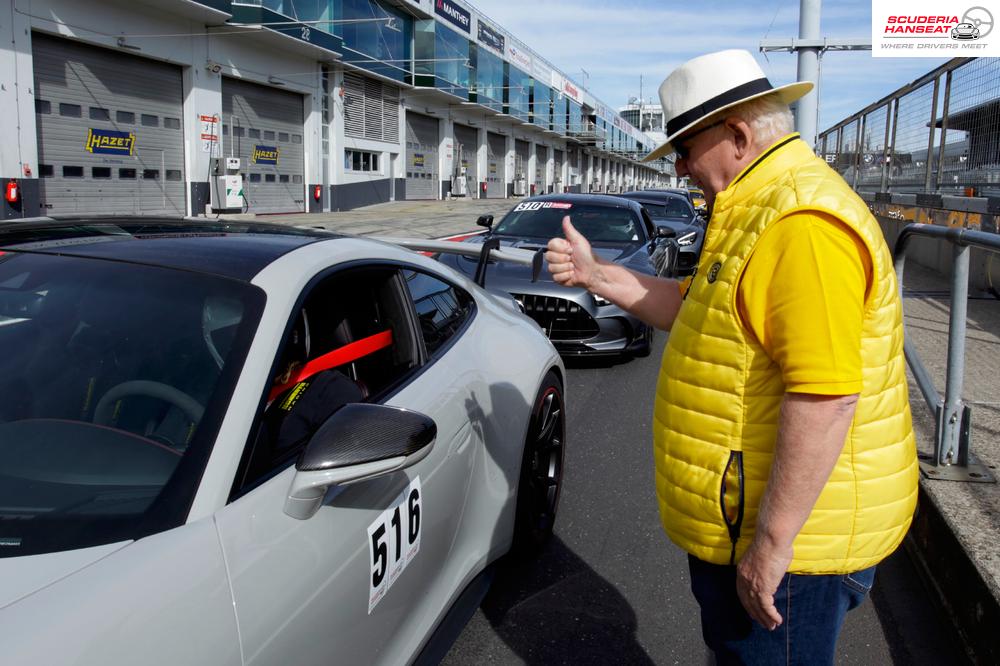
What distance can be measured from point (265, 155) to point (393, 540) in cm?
2709

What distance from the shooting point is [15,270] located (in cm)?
214

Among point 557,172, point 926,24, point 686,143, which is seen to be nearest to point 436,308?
point 686,143

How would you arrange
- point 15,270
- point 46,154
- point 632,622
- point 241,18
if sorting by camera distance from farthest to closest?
point 241,18 < point 46,154 < point 632,622 < point 15,270

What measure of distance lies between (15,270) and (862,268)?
202 centimetres

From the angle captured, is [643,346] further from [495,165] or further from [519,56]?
[519,56]

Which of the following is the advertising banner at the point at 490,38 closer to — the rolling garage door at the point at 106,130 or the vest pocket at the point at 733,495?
the rolling garage door at the point at 106,130

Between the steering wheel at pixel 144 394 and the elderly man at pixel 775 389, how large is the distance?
1.06 meters

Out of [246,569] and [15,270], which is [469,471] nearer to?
[246,569]

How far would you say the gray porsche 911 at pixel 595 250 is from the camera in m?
6.80

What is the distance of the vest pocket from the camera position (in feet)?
5.50

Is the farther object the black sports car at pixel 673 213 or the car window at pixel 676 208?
the car window at pixel 676 208

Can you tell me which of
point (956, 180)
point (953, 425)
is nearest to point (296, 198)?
point (956, 180)

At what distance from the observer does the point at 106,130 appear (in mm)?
20828

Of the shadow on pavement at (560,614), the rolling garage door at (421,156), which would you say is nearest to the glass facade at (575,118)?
the rolling garage door at (421,156)
